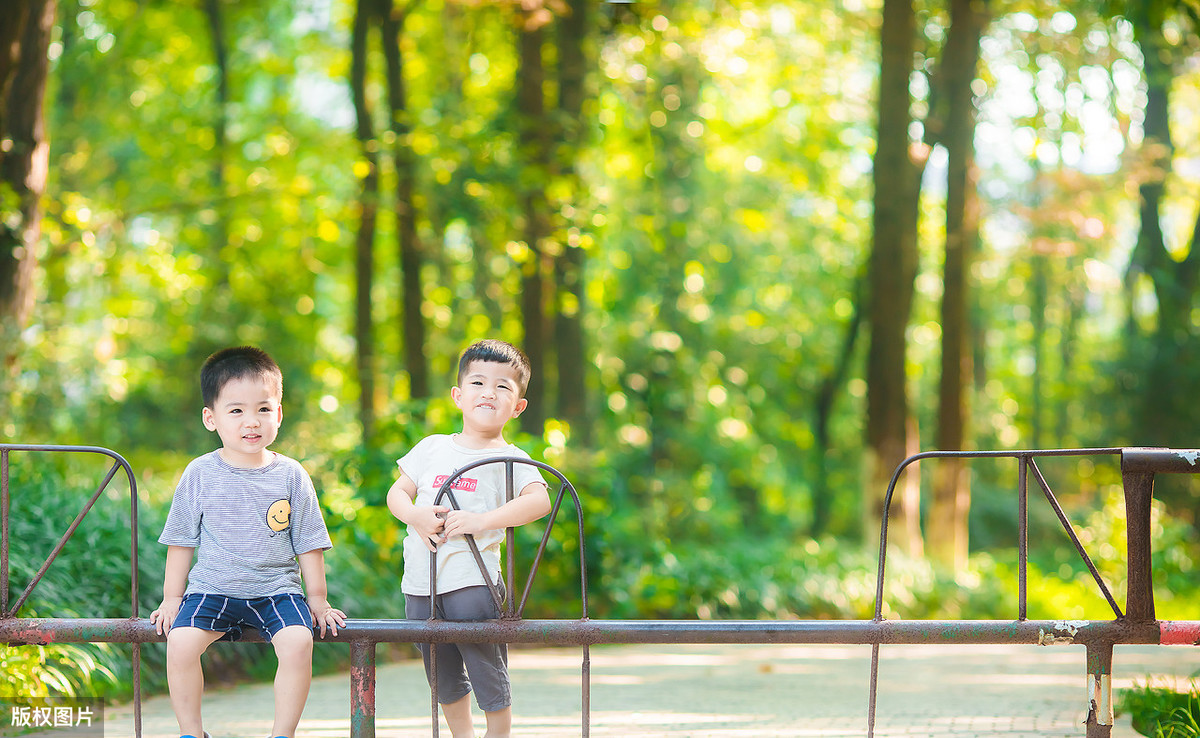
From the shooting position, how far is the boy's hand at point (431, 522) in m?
3.37

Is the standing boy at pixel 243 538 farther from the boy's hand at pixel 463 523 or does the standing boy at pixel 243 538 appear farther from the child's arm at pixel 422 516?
the boy's hand at pixel 463 523

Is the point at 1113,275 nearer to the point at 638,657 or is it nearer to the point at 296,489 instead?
the point at 638,657

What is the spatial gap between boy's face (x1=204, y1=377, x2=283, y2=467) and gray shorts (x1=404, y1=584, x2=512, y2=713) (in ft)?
2.43

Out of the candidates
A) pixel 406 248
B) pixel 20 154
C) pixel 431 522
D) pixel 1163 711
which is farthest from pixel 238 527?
pixel 406 248

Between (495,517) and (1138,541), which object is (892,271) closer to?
(1138,541)

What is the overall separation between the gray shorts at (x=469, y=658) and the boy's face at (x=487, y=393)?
1.86 feet

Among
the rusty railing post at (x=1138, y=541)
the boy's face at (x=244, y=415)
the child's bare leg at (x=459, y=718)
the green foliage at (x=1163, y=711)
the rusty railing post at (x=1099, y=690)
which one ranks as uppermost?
the boy's face at (x=244, y=415)

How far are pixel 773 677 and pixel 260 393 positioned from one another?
165 inches

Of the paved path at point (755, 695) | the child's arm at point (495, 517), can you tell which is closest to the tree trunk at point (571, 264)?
the paved path at point (755, 695)

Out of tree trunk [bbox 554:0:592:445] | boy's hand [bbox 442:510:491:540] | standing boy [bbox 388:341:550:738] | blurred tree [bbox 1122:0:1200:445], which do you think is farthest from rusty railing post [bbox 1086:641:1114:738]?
blurred tree [bbox 1122:0:1200:445]

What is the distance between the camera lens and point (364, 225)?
43.8 ft

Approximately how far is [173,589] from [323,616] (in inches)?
18.8

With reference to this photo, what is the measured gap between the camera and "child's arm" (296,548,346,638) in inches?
135

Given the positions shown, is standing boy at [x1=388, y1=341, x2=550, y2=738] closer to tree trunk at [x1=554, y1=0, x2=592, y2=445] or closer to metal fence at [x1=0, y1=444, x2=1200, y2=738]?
metal fence at [x1=0, y1=444, x2=1200, y2=738]
